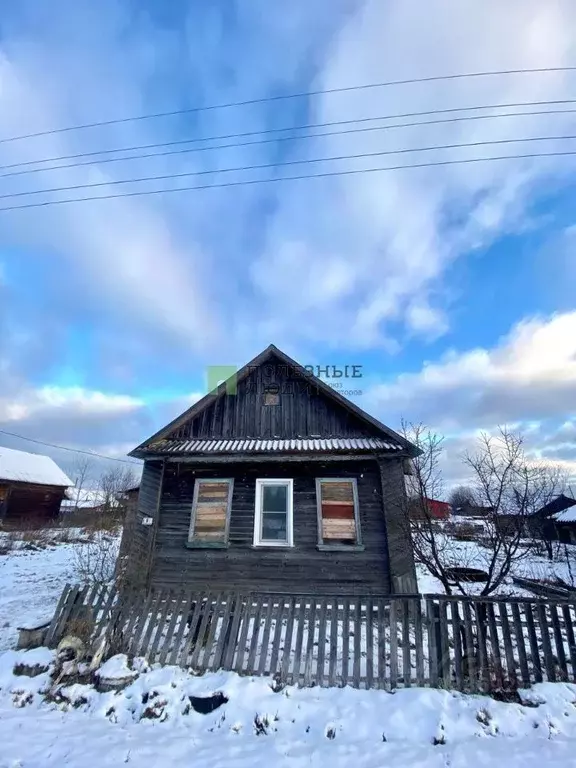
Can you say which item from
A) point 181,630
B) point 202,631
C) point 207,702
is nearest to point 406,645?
point 207,702

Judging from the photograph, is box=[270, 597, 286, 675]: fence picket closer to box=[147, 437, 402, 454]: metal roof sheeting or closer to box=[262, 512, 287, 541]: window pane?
box=[262, 512, 287, 541]: window pane

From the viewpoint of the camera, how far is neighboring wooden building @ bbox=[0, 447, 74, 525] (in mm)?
28047

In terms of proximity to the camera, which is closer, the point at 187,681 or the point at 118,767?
the point at 118,767

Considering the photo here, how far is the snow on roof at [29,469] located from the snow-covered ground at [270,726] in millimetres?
29876

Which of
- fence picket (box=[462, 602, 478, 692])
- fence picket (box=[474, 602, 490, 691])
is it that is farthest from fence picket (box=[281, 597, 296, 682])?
fence picket (box=[474, 602, 490, 691])

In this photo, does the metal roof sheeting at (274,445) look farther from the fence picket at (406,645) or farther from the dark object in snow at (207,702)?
the dark object in snow at (207,702)

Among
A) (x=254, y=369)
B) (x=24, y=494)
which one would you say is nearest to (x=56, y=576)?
(x=254, y=369)

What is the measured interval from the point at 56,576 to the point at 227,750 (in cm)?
1265

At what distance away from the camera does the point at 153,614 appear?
20.7 feet

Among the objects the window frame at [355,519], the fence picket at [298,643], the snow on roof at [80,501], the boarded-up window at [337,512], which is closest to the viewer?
the fence picket at [298,643]

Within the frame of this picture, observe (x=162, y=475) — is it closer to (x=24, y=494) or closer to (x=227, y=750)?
(x=227, y=750)

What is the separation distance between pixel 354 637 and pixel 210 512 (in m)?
5.62

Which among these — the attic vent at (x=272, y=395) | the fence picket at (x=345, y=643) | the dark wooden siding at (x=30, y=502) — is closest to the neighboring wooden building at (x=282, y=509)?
the attic vent at (x=272, y=395)

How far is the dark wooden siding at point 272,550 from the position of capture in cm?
920
